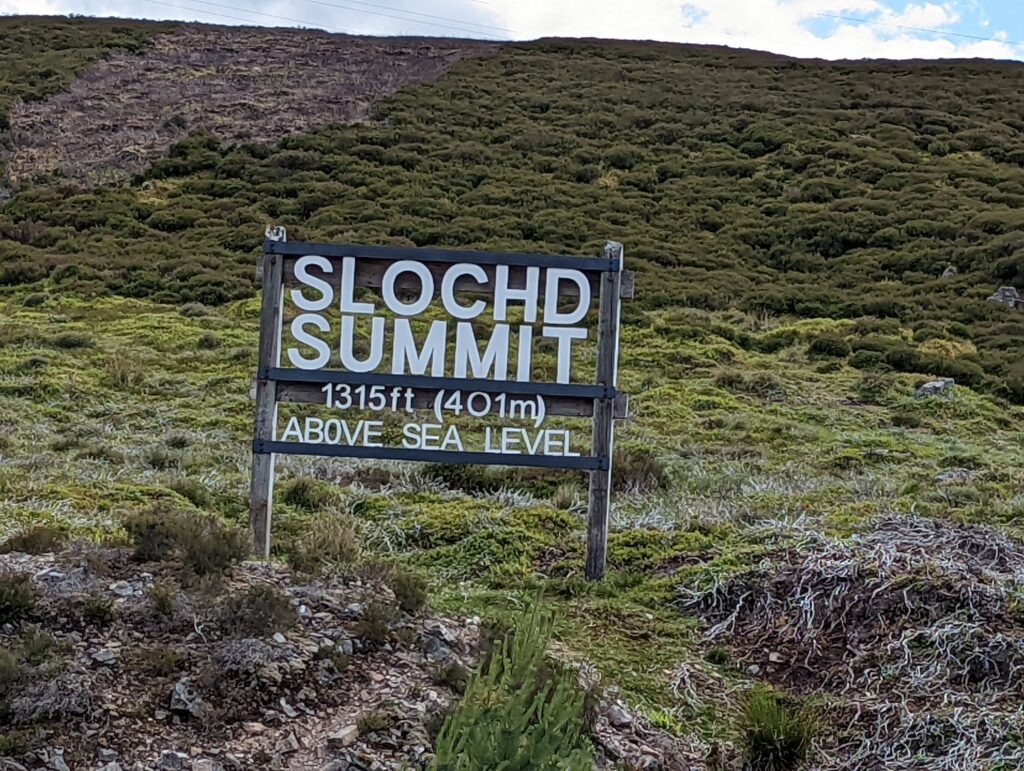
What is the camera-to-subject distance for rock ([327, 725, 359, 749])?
3.58 meters

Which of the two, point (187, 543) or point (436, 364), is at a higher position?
point (436, 364)

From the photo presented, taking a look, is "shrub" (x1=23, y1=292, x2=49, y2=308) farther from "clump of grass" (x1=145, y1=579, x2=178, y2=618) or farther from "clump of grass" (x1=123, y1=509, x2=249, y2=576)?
"clump of grass" (x1=145, y1=579, x2=178, y2=618)

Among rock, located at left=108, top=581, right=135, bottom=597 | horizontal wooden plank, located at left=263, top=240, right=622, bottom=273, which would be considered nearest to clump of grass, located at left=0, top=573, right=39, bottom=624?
rock, located at left=108, top=581, right=135, bottom=597

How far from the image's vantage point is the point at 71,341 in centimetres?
1427

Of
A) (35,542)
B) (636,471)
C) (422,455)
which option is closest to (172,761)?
(35,542)

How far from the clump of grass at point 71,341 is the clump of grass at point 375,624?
11193 millimetres

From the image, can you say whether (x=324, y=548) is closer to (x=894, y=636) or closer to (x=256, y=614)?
(x=256, y=614)

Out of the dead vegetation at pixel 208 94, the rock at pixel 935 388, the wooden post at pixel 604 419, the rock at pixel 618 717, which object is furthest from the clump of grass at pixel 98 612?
the dead vegetation at pixel 208 94

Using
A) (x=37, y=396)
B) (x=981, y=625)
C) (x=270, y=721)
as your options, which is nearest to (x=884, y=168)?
(x=37, y=396)

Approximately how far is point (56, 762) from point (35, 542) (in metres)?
1.81

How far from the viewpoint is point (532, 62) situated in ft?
128

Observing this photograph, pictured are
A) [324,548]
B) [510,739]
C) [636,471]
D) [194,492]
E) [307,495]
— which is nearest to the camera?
[510,739]

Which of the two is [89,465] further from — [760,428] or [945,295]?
[945,295]

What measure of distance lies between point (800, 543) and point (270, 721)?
325cm
